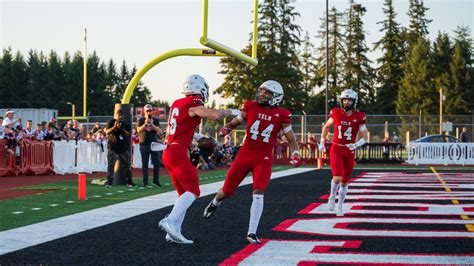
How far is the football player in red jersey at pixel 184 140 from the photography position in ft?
27.0

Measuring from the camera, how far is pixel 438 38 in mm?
77500

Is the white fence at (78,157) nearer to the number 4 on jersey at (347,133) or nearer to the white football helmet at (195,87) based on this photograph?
the number 4 on jersey at (347,133)

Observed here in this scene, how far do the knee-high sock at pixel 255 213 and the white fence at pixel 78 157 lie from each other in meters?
14.6

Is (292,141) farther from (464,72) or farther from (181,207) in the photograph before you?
(464,72)

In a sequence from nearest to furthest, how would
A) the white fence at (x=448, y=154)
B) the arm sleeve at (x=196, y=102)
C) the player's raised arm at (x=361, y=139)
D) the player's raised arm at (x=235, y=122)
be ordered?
the arm sleeve at (x=196, y=102) → the player's raised arm at (x=235, y=122) → the player's raised arm at (x=361, y=139) → the white fence at (x=448, y=154)

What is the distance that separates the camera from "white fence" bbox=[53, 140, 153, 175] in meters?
22.3

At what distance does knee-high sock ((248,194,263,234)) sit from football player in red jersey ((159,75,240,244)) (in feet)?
2.00

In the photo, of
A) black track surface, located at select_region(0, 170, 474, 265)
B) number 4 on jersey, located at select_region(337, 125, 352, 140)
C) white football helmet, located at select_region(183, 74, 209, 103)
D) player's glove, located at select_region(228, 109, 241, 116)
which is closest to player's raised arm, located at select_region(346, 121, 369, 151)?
number 4 on jersey, located at select_region(337, 125, 352, 140)

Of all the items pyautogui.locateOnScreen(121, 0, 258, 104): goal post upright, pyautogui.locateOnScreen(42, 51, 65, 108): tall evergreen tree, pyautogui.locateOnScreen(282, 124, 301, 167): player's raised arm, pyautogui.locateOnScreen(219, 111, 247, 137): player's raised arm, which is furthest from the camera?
pyautogui.locateOnScreen(42, 51, 65, 108): tall evergreen tree

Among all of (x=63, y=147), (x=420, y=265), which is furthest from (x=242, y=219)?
(x=63, y=147)

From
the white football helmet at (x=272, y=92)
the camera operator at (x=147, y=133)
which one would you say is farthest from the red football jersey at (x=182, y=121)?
the camera operator at (x=147, y=133)

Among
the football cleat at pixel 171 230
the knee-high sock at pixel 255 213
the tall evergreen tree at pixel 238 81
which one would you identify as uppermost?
the tall evergreen tree at pixel 238 81

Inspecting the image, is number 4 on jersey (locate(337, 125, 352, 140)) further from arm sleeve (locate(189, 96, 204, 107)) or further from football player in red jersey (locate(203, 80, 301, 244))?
arm sleeve (locate(189, 96, 204, 107))

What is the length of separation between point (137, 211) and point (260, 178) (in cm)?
333
